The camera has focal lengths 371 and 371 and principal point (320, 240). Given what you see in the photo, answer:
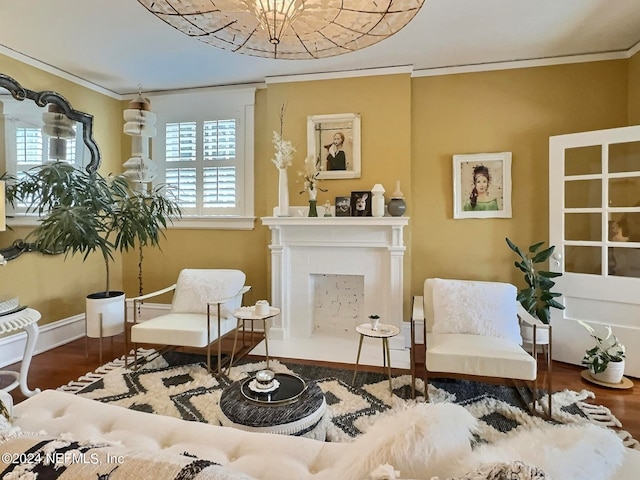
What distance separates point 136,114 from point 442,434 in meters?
3.97

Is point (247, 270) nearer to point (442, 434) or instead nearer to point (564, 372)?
point (564, 372)

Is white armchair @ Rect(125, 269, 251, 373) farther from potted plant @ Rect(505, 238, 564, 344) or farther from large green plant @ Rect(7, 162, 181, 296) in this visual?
potted plant @ Rect(505, 238, 564, 344)

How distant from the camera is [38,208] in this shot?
346 centimetres

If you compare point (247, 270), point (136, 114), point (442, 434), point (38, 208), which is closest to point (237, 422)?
point (442, 434)

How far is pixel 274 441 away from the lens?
1.32m

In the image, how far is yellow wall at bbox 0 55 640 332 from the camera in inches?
137

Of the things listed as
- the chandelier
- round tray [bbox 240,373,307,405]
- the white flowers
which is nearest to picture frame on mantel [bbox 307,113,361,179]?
the white flowers

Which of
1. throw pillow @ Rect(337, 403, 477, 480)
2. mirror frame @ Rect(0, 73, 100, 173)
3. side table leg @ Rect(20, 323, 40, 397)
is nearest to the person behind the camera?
throw pillow @ Rect(337, 403, 477, 480)

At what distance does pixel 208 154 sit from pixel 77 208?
1.57 metres

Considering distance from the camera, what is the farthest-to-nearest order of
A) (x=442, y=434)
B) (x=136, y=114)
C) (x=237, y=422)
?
(x=136, y=114) < (x=237, y=422) < (x=442, y=434)

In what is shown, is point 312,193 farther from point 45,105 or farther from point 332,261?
point 45,105

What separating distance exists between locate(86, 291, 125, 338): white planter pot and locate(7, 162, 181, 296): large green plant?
0.53 ft

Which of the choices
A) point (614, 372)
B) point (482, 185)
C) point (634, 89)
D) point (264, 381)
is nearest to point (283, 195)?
point (482, 185)

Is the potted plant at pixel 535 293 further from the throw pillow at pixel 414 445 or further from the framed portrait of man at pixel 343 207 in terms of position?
the throw pillow at pixel 414 445
